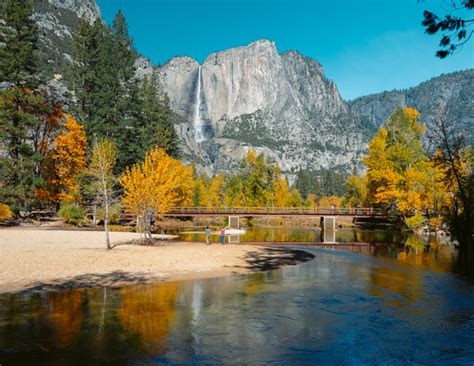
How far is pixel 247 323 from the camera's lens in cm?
1494

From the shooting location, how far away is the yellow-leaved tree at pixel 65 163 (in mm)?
58062

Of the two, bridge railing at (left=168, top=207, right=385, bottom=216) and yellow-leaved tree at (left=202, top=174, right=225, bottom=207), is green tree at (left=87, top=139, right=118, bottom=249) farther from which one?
yellow-leaved tree at (left=202, top=174, right=225, bottom=207)

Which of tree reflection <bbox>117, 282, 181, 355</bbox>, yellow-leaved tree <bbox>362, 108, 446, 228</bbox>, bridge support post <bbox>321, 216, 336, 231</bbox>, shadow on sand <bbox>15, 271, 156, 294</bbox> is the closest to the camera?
tree reflection <bbox>117, 282, 181, 355</bbox>

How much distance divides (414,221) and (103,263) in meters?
52.8

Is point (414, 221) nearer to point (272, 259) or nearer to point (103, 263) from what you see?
point (272, 259)

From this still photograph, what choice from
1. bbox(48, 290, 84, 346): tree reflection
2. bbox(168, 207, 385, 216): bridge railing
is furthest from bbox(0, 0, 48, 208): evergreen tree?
bbox(48, 290, 84, 346): tree reflection

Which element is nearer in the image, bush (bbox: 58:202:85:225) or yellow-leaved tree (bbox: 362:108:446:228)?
bush (bbox: 58:202:85:225)

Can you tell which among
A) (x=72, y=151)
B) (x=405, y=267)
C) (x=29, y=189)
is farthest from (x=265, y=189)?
(x=405, y=267)

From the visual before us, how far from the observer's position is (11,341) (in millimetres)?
12258

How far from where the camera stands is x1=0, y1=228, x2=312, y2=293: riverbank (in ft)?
70.9

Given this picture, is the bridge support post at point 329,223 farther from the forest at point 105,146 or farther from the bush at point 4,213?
the bush at point 4,213

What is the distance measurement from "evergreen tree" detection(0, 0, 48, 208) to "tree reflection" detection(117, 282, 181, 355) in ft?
123

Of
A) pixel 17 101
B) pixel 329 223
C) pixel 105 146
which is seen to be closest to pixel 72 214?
pixel 105 146

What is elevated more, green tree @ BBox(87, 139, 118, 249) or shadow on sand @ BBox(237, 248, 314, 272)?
green tree @ BBox(87, 139, 118, 249)
